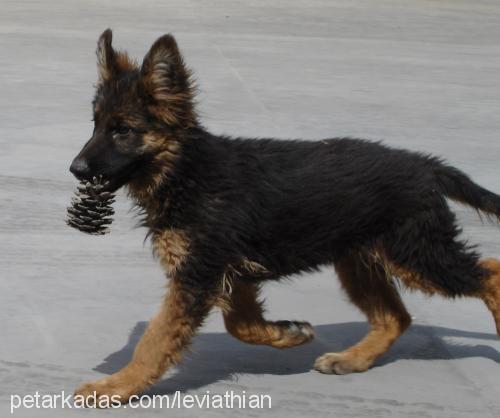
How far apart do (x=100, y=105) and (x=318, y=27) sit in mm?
12571

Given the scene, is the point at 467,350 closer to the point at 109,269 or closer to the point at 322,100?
the point at 109,269

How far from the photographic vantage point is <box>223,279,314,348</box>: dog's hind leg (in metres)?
5.97

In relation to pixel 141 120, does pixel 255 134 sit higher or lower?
lower

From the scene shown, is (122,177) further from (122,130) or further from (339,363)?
(339,363)

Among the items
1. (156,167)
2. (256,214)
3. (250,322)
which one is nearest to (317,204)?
(256,214)

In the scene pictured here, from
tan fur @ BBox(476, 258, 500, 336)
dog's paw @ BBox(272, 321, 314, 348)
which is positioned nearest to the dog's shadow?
dog's paw @ BBox(272, 321, 314, 348)

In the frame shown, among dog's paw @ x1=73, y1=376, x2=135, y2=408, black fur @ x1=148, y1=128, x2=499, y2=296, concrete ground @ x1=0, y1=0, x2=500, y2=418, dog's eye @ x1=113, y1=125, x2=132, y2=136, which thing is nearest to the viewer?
dog's paw @ x1=73, y1=376, x2=135, y2=408

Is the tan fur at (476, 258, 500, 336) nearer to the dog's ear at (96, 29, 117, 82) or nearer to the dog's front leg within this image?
the dog's front leg

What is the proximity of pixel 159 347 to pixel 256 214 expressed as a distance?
2.52 ft

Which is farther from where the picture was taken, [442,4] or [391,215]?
[442,4]

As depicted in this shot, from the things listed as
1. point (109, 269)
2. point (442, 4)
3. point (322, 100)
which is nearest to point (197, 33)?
point (322, 100)

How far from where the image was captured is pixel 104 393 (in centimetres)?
545

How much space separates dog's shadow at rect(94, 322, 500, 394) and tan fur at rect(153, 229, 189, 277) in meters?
0.50

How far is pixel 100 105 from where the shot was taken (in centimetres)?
561
